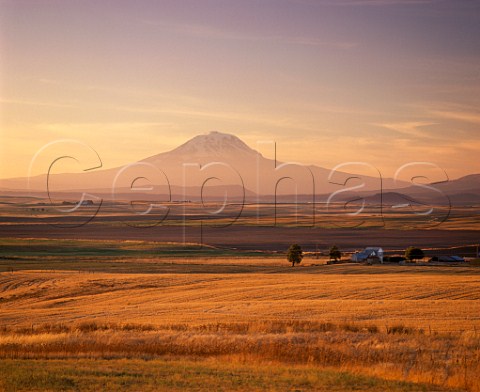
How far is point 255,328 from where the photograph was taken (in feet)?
83.8

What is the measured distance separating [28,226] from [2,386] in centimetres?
12714

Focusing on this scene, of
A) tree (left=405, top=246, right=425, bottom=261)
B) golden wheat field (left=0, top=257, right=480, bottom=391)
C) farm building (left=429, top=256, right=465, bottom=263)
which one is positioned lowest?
farm building (left=429, top=256, right=465, bottom=263)

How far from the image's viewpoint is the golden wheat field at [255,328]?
18.3 meters

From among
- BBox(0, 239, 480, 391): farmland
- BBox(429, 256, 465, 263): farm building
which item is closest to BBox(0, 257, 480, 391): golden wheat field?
BBox(0, 239, 480, 391): farmland

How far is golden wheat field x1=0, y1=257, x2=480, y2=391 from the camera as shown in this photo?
1833cm

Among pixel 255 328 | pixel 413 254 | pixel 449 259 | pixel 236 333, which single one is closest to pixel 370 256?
pixel 413 254

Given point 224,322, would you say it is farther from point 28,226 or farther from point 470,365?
point 28,226

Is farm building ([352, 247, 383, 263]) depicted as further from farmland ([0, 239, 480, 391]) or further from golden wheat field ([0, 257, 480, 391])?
golden wheat field ([0, 257, 480, 391])

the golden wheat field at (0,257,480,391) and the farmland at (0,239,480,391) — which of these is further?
the golden wheat field at (0,257,480,391)

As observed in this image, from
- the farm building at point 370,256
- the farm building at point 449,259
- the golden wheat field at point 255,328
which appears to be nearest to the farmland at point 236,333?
the golden wheat field at point 255,328

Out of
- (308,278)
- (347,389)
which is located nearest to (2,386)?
(347,389)

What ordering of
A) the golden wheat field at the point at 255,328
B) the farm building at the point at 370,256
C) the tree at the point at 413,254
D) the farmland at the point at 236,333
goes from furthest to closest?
the tree at the point at 413,254 < the farm building at the point at 370,256 < the golden wheat field at the point at 255,328 < the farmland at the point at 236,333

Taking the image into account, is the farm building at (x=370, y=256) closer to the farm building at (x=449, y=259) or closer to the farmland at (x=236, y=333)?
the farm building at (x=449, y=259)

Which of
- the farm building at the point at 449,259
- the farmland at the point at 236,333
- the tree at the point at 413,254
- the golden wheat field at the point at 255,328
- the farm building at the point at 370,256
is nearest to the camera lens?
the farmland at the point at 236,333
